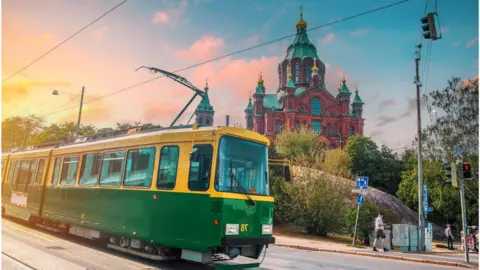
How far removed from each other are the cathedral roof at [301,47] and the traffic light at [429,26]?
70936 millimetres

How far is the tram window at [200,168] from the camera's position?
8.35 m

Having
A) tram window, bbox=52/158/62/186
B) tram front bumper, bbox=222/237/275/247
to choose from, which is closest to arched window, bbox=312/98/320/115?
tram window, bbox=52/158/62/186

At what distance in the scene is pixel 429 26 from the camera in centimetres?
1077

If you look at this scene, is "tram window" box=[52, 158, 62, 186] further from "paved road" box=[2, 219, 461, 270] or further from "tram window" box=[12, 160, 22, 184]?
"tram window" box=[12, 160, 22, 184]

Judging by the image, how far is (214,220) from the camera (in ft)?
26.5

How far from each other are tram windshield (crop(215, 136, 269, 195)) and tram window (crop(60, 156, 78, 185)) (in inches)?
255

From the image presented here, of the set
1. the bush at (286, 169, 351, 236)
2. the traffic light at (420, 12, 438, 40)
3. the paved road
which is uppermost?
the traffic light at (420, 12, 438, 40)

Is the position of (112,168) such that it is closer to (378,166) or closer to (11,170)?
(11,170)

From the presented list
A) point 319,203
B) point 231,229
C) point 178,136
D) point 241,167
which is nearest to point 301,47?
point 319,203

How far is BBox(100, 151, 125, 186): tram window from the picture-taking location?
10375mm

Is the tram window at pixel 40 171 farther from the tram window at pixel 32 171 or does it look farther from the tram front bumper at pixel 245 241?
the tram front bumper at pixel 245 241

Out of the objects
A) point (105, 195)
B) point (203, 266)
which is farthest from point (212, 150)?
point (105, 195)

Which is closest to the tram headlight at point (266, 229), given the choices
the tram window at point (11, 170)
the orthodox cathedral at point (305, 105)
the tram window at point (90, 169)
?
the tram window at point (90, 169)

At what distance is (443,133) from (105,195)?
88.5 feet
